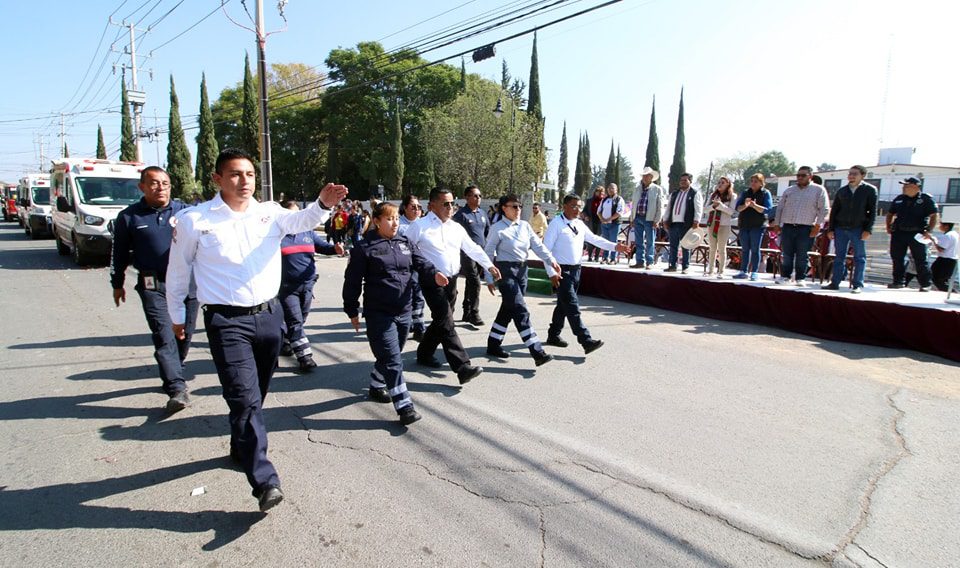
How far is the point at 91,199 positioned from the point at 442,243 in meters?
12.8

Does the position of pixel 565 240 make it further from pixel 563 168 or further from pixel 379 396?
pixel 563 168

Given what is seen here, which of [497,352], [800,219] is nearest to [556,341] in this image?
[497,352]

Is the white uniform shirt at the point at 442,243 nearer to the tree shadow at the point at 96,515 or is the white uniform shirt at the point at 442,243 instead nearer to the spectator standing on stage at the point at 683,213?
the tree shadow at the point at 96,515

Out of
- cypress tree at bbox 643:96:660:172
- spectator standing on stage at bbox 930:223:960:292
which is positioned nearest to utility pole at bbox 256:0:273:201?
spectator standing on stage at bbox 930:223:960:292

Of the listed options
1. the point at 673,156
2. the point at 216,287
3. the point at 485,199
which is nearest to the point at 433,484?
the point at 216,287

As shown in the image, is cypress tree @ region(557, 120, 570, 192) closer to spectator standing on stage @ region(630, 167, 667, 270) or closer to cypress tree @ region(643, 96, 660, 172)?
cypress tree @ region(643, 96, 660, 172)

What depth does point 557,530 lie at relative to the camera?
9.57ft

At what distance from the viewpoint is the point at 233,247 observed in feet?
9.96

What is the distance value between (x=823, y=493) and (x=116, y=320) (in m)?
8.89

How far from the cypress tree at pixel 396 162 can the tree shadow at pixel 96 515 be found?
4287cm

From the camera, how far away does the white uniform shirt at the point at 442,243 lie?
5.59 meters

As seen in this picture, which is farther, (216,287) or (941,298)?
(941,298)

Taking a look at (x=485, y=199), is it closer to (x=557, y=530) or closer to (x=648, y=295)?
(x=648, y=295)

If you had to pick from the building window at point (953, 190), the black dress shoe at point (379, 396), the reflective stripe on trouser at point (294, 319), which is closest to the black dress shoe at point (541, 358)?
the black dress shoe at point (379, 396)
